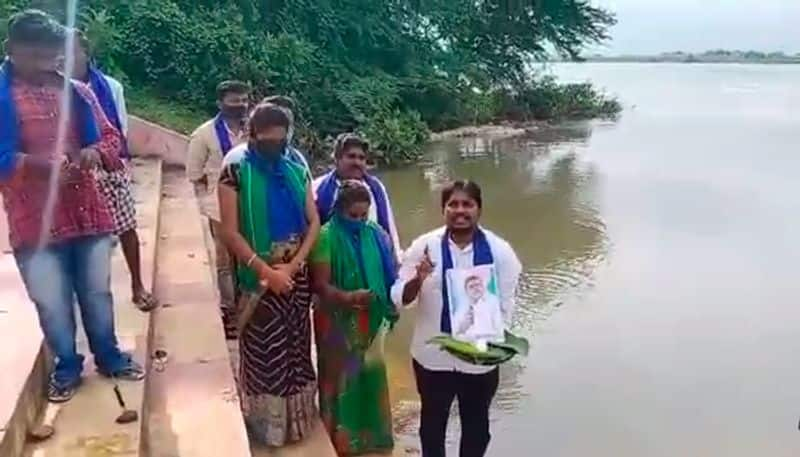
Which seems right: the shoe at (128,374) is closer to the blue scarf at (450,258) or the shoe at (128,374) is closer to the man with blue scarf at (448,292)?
the man with blue scarf at (448,292)

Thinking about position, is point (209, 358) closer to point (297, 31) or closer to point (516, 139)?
point (297, 31)

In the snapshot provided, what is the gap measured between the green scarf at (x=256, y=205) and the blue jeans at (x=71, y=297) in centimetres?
50

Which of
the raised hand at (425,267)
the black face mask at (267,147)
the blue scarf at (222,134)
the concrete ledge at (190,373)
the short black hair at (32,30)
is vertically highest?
the short black hair at (32,30)

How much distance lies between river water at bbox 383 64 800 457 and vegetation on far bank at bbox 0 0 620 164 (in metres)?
1.30

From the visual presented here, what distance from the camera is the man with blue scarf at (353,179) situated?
3861 millimetres

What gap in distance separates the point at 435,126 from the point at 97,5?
7.73m

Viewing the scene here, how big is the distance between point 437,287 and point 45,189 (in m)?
1.30

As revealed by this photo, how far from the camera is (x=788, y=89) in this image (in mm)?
34312

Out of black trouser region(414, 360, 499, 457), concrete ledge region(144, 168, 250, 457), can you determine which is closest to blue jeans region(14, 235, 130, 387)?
concrete ledge region(144, 168, 250, 457)

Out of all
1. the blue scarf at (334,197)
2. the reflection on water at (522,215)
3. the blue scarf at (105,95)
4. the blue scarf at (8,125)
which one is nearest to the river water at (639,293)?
the reflection on water at (522,215)

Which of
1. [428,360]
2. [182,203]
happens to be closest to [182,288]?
[428,360]

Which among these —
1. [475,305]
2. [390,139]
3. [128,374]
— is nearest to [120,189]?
[128,374]

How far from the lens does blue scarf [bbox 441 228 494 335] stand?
335 cm

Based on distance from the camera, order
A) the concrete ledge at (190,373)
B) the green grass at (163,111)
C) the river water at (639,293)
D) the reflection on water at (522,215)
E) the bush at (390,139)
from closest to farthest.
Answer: the concrete ledge at (190,373) < the river water at (639,293) < the reflection on water at (522,215) < the green grass at (163,111) < the bush at (390,139)
